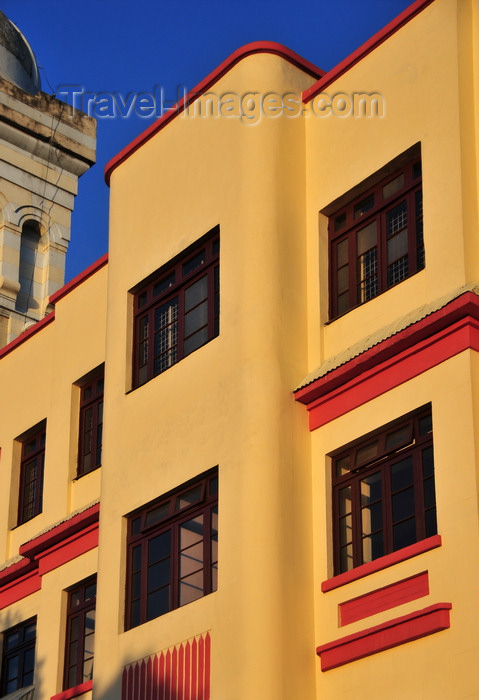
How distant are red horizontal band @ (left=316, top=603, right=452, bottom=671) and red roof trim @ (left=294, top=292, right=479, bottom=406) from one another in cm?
314

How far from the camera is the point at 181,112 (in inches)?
839

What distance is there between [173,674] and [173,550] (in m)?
1.61

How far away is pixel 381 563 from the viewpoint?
1620 centimetres

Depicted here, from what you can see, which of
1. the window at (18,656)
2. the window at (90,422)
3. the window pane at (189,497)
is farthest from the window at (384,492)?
the window at (18,656)

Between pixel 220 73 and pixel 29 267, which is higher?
pixel 29 267

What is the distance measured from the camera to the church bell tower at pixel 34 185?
3200 centimetres

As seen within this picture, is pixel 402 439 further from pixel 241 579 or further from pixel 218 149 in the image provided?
pixel 218 149

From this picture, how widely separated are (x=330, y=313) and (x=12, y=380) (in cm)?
932

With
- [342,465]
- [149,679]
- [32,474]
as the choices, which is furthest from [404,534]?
[32,474]

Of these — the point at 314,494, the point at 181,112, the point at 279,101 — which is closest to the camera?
the point at 314,494

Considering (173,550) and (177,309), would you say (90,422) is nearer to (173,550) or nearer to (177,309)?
(177,309)

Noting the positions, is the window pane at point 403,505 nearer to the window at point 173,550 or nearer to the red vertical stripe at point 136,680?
the window at point 173,550

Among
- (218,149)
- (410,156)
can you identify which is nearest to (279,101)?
(218,149)

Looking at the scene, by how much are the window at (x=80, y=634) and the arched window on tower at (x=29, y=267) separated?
11.1m
